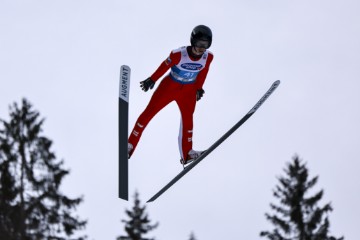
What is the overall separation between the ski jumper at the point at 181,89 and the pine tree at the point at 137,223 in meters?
13.4

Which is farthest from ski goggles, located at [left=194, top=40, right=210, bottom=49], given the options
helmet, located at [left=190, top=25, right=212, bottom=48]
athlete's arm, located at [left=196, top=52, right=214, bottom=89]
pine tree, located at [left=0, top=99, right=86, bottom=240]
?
pine tree, located at [left=0, top=99, right=86, bottom=240]

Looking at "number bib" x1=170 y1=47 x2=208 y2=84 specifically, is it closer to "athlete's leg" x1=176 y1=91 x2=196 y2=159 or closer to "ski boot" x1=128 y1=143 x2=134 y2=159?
"athlete's leg" x1=176 y1=91 x2=196 y2=159

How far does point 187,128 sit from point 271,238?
39.7 feet

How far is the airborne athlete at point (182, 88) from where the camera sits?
825 cm

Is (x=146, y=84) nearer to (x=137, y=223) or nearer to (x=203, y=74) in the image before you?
(x=203, y=74)

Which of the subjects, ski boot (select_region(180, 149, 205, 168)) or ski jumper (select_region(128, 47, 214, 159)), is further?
ski boot (select_region(180, 149, 205, 168))

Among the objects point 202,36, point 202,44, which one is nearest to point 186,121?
point 202,44

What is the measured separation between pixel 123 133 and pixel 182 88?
1198mm

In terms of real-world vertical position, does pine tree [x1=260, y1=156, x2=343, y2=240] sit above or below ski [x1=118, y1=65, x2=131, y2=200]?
above

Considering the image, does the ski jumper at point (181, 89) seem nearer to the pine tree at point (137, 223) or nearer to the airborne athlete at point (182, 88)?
the airborne athlete at point (182, 88)

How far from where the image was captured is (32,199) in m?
17.0

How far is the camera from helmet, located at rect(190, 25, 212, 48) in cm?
775

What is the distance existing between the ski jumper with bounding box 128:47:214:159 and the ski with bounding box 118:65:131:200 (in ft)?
1.56

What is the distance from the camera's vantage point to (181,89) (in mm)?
8641
